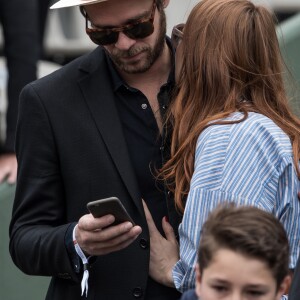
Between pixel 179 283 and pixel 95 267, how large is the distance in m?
0.47

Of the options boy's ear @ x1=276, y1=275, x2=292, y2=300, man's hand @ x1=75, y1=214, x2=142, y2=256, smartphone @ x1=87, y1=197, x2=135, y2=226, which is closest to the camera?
boy's ear @ x1=276, y1=275, x2=292, y2=300

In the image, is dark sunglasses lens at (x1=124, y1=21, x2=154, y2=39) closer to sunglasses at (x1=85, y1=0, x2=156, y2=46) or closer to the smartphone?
sunglasses at (x1=85, y1=0, x2=156, y2=46)

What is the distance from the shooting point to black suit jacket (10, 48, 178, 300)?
15.3 feet

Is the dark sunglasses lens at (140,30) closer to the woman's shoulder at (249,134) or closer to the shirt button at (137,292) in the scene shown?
the woman's shoulder at (249,134)

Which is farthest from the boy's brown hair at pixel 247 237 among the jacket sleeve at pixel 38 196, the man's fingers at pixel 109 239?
the jacket sleeve at pixel 38 196

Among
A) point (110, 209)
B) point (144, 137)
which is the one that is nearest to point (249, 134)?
point (110, 209)

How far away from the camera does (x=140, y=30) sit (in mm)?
4707

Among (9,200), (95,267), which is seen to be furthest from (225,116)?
(9,200)

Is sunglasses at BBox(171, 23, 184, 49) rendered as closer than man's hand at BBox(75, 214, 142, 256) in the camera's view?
No

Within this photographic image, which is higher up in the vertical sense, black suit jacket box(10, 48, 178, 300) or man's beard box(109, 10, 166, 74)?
man's beard box(109, 10, 166, 74)

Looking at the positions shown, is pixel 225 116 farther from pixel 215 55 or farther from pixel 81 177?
pixel 81 177

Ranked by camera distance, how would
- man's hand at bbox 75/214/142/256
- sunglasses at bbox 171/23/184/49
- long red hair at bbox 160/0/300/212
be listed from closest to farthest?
1. man's hand at bbox 75/214/142/256
2. long red hair at bbox 160/0/300/212
3. sunglasses at bbox 171/23/184/49

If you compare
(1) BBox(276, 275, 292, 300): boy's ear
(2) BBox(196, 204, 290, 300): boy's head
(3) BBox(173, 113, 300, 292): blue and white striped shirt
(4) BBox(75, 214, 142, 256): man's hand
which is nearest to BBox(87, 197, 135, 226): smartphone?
(4) BBox(75, 214, 142, 256): man's hand

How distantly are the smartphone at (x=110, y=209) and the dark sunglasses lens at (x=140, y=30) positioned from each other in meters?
0.79
